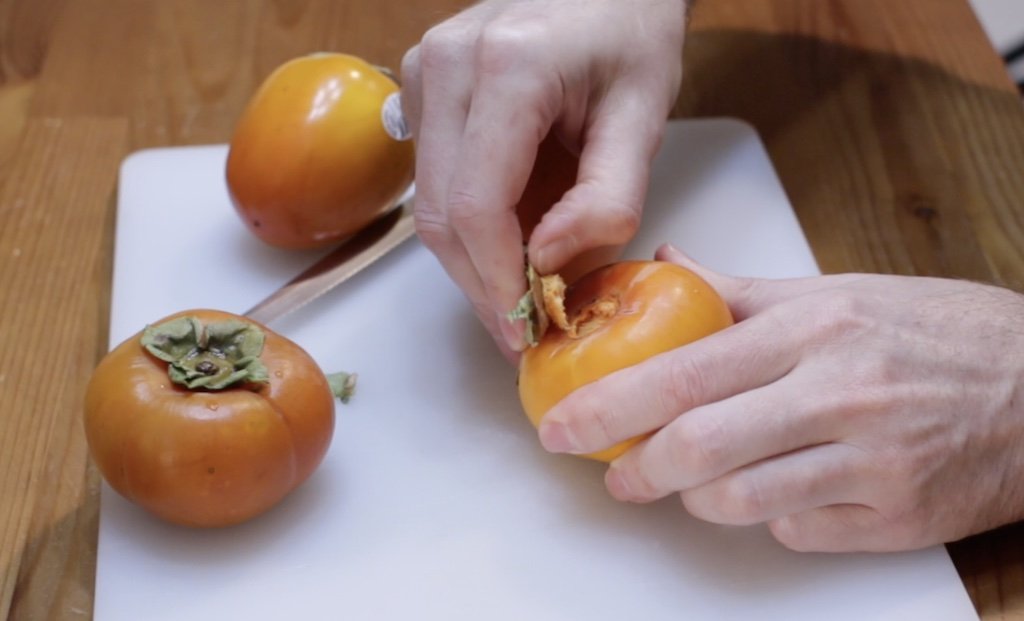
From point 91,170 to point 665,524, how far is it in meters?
0.87

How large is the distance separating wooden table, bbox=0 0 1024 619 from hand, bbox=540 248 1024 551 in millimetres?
118

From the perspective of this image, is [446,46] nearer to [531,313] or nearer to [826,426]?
[531,313]

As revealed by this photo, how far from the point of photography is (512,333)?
1039 mm

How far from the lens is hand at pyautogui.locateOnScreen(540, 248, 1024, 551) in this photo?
91 cm

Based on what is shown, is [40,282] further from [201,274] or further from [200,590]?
[200,590]

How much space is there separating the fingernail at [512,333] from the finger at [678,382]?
103 mm

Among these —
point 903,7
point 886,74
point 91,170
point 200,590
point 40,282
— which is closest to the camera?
point 200,590

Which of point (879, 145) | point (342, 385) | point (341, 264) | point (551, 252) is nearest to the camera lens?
point (551, 252)

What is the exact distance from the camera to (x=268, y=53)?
5.38ft

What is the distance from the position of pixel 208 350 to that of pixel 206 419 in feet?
0.29

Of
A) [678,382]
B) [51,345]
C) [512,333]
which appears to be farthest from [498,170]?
[51,345]

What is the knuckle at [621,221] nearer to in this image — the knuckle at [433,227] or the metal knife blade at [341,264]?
the knuckle at [433,227]

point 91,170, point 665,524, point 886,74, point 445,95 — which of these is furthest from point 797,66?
point 91,170

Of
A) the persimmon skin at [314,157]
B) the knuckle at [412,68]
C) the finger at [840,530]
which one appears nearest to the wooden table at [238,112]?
the finger at [840,530]
